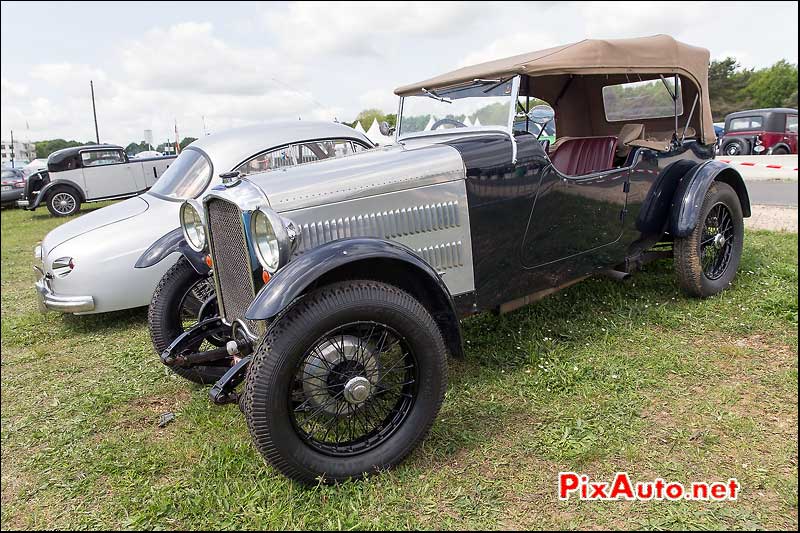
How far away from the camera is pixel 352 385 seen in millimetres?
2412

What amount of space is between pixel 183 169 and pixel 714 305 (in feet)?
15.8

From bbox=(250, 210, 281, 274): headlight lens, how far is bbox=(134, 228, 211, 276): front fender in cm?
98

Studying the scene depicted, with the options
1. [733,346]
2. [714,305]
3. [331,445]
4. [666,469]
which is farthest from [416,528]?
[714,305]

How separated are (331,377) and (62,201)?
1420cm

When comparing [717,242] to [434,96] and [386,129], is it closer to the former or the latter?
[434,96]

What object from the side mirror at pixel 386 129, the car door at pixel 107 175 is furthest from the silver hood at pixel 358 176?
the car door at pixel 107 175

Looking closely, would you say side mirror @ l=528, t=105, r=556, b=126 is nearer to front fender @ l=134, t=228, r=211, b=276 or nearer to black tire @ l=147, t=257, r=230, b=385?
front fender @ l=134, t=228, r=211, b=276

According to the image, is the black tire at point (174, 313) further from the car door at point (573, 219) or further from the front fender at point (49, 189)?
the front fender at point (49, 189)

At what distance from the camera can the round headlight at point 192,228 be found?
10.7 ft

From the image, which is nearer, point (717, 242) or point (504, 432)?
point (504, 432)

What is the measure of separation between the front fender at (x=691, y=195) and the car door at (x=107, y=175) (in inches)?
533

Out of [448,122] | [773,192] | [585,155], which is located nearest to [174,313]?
[448,122]

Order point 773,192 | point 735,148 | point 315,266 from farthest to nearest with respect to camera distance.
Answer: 1. point 735,148
2. point 773,192
3. point 315,266

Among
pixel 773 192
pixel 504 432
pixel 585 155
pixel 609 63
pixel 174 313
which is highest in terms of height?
pixel 609 63
